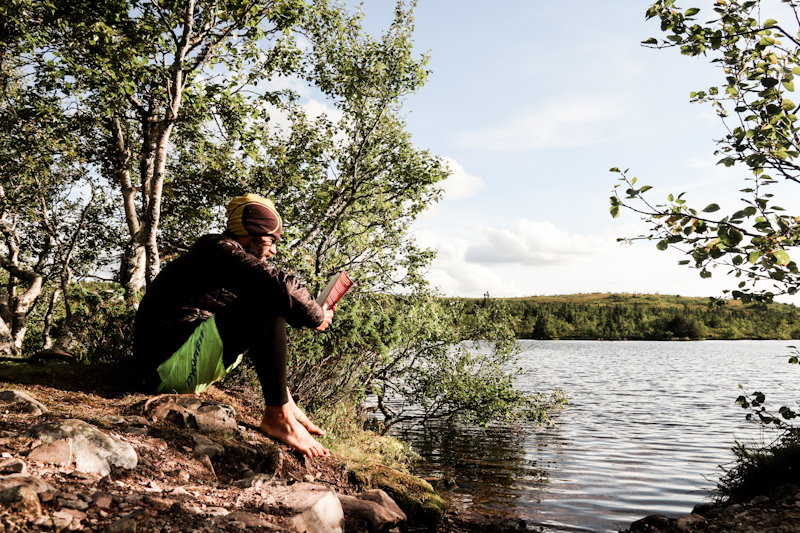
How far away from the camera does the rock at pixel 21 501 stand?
6.90ft

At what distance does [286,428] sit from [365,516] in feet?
3.20

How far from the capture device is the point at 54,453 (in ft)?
9.30

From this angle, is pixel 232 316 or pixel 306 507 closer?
pixel 306 507

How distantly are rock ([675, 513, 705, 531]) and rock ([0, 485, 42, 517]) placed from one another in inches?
239

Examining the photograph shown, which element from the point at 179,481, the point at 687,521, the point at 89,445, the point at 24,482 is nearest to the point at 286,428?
the point at 179,481

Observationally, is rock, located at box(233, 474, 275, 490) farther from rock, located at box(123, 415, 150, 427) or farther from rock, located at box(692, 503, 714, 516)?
rock, located at box(692, 503, 714, 516)

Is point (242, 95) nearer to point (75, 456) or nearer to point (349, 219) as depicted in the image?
point (349, 219)

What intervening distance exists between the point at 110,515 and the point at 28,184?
Result: 1647cm

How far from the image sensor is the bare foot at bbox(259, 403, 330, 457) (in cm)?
412

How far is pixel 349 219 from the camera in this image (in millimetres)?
11789

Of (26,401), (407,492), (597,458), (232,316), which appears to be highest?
(232,316)

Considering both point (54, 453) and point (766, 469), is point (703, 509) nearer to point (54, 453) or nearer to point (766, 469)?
point (766, 469)

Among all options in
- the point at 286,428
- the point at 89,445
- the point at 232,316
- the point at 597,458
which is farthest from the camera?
the point at 597,458

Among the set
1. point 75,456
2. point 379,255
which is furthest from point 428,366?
point 75,456
